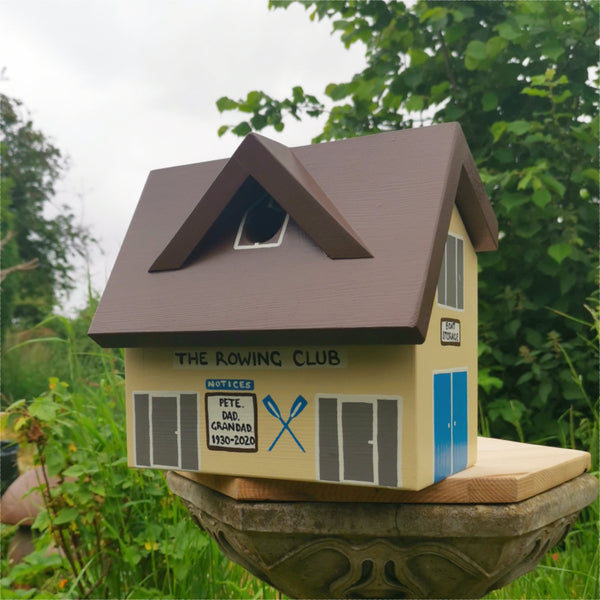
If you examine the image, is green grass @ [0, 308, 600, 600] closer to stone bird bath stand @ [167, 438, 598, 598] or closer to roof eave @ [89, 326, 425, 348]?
stone bird bath stand @ [167, 438, 598, 598]

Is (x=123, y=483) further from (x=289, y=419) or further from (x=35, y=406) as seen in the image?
(x=289, y=419)

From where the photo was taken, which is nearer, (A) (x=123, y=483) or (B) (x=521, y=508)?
(B) (x=521, y=508)

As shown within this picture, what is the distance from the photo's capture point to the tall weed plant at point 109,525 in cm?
271

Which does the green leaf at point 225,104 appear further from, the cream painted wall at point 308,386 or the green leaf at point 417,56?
the cream painted wall at point 308,386

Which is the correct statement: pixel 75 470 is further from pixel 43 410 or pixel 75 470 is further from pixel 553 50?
pixel 553 50

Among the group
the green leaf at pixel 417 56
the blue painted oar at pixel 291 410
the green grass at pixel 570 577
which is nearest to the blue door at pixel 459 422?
the blue painted oar at pixel 291 410

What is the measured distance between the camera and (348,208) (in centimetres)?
158

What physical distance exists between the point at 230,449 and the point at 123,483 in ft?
4.71

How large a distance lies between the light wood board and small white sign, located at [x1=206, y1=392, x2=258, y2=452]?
0.09 meters

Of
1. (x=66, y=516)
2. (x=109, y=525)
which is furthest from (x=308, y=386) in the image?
(x=66, y=516)

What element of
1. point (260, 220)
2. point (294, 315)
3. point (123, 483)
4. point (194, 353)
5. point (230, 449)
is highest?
point (260, 220)

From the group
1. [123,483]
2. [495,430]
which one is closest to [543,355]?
[495,430]

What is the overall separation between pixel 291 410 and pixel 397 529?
0.36 metres

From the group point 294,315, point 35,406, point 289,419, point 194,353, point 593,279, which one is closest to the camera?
point 294,315
